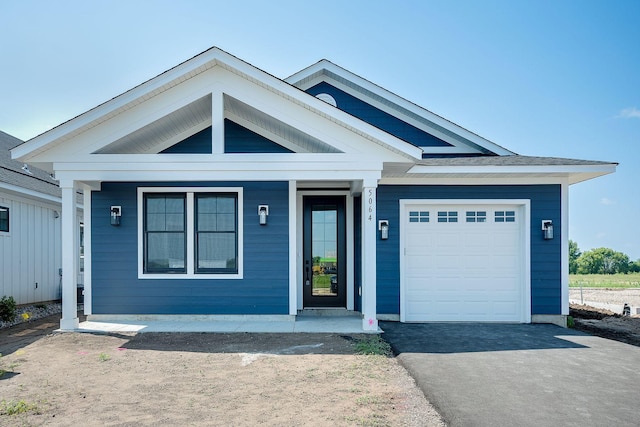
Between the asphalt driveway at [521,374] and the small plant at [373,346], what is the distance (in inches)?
6.0

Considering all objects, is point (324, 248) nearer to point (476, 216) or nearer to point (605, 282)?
point (476, 216)

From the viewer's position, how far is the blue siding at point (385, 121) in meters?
9.89

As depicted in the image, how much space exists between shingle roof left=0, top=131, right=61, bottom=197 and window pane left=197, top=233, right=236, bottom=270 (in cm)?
476

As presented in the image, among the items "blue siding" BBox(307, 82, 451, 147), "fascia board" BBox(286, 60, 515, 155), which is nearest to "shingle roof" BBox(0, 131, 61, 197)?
"fascia board" BBox(286, 60, 515, 155)

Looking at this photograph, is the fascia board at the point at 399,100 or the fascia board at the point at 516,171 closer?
the fascia board at the point at 516,171

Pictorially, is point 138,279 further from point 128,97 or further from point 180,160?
point 128,97

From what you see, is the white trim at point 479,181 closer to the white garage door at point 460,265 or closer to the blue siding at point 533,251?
the blue siding at point 533,251

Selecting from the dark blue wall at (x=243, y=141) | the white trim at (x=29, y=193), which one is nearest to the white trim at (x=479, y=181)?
the dark blue wall at (x=243, y=141)

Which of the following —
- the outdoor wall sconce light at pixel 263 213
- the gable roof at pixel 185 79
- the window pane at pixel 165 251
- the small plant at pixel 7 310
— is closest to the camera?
the gable roof at pixel 185 79

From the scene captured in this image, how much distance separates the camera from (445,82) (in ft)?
43.8

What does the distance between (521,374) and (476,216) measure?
4.05 meters

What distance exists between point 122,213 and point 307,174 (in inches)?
147

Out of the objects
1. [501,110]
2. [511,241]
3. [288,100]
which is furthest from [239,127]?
[501,110]

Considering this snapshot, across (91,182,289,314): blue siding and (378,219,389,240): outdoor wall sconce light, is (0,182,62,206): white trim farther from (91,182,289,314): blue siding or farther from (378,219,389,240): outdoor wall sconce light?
(378,219,389,240): outdoor wall sconce light
